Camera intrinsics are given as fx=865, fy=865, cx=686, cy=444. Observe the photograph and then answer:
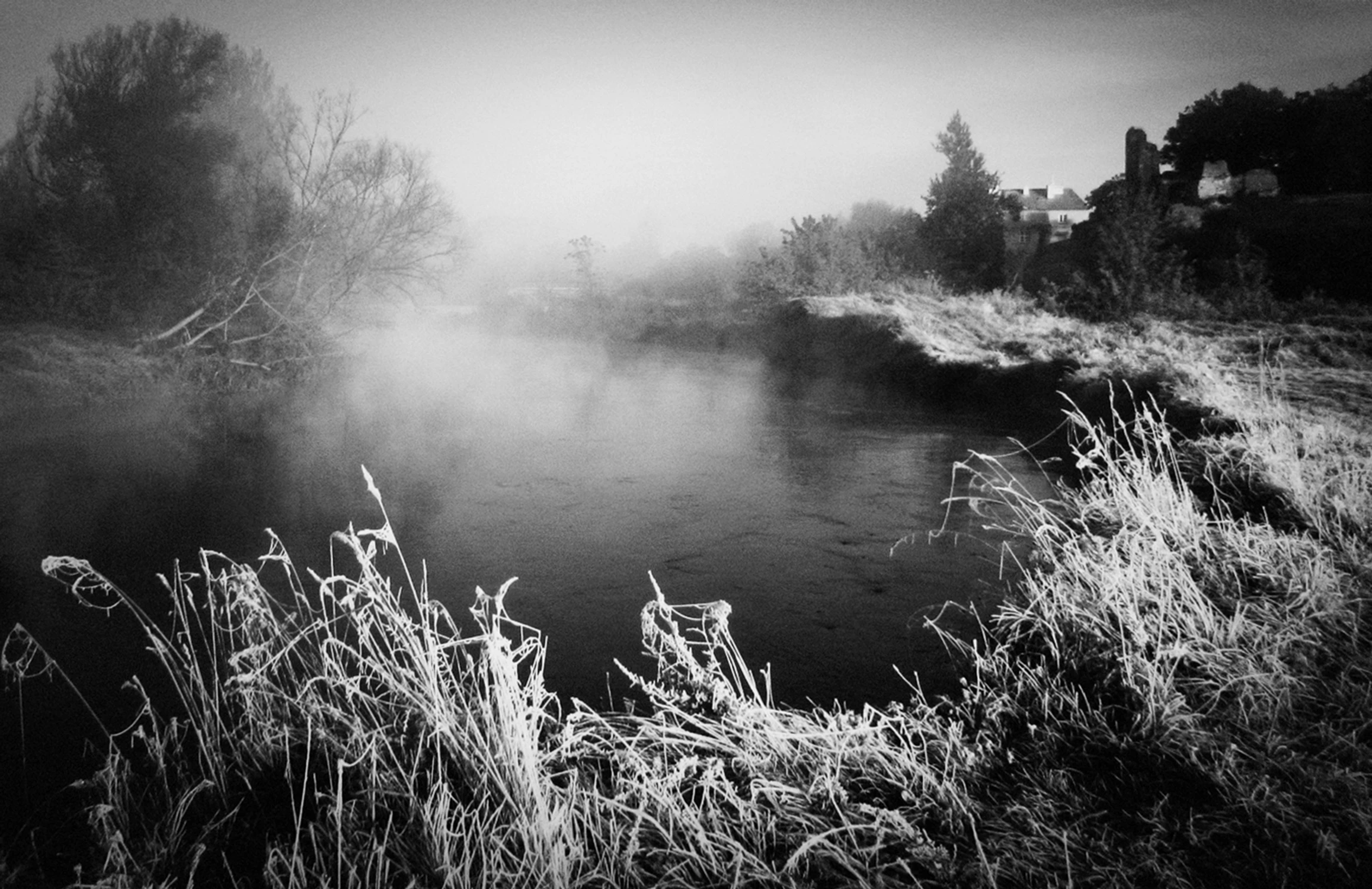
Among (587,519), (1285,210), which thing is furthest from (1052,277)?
(587,519)

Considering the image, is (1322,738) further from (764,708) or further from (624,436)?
(624,436)

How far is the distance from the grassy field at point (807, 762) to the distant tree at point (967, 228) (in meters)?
37.9

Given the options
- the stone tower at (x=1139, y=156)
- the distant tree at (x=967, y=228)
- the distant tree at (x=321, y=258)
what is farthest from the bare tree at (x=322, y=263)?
the stone tower at (x=1139, y=156)

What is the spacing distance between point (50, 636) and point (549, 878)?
6.13 meters

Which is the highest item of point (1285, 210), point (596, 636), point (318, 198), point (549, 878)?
point (318, 198)

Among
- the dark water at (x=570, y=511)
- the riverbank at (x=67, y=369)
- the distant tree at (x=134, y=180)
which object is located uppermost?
the distant tree at (x=134, y=180)

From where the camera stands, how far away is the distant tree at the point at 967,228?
4306 cm

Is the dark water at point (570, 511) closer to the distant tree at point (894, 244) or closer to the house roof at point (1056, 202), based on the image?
the distant tree at point (894, 244)

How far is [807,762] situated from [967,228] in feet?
149

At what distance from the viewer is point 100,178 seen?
947 inches

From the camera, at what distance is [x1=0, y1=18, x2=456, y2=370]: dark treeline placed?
76.0 ft

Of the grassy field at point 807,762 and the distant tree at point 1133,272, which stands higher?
the distant tree at point 1133,272

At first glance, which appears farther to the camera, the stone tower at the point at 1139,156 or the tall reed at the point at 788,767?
the stone tower at the point at 1139,156

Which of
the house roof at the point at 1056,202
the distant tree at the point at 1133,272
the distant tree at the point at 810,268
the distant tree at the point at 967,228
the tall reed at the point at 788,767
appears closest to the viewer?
the tall reed at the point at 788,767
